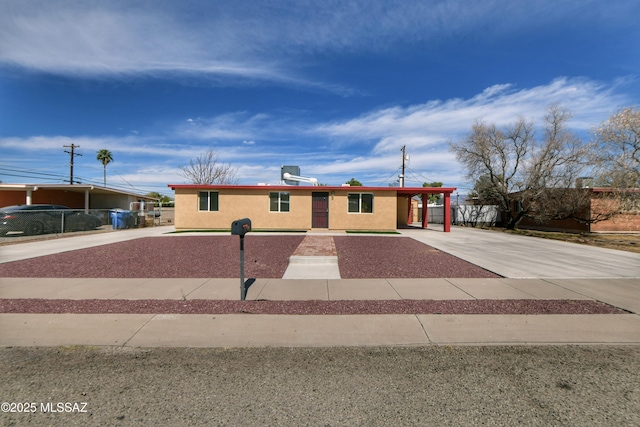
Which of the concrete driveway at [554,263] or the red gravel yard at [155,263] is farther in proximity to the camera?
the concrete driveway at [554,263]

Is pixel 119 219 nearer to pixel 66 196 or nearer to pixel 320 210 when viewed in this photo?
pixel 66 196

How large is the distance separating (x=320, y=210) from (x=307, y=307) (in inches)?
578

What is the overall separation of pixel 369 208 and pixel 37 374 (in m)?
17.5

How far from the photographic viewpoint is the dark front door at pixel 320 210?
1948cm

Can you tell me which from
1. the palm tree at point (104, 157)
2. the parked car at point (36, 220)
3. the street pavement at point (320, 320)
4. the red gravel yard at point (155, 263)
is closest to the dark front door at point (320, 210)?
the red gravel yard at point (155, 263)

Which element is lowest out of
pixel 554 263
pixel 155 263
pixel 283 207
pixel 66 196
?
pixel 155 263

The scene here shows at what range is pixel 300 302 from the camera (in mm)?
5180

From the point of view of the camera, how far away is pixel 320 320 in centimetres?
442

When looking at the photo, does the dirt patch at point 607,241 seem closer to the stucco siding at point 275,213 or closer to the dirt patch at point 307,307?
the stucco siding at point 275,213

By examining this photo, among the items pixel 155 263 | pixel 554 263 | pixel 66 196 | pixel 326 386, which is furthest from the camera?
pixel 66 196

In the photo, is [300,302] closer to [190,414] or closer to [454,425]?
[190,414]

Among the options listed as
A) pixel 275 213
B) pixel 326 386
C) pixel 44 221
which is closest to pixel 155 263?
pixel 326 386

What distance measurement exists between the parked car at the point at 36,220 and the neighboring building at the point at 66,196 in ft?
23.7

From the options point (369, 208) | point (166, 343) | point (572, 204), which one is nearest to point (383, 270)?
point (166, 343)
